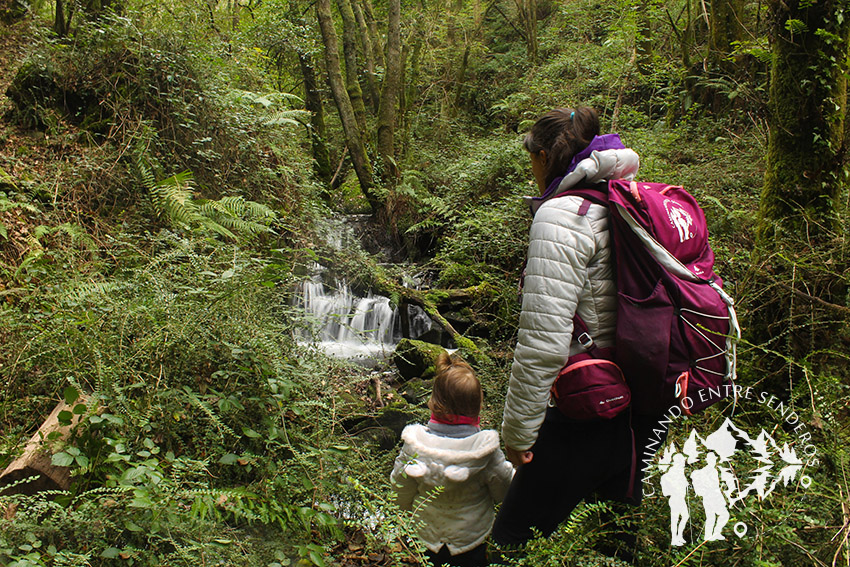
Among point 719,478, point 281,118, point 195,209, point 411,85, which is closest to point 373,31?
point 411,85

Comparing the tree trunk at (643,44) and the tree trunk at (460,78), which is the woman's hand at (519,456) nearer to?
the tree trunk at (643,44)

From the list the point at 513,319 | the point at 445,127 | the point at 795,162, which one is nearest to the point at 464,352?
the point at 513,319

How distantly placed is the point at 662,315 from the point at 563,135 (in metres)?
0.91

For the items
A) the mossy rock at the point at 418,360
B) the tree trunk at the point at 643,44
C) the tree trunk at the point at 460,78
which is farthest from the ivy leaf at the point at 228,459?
the tree trunk at the point at 460,78

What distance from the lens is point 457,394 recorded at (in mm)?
2604

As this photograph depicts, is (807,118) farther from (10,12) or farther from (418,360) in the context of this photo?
(10,12)

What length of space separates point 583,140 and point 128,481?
2.51 m

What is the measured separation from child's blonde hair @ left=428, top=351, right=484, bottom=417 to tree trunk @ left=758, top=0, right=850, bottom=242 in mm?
2738

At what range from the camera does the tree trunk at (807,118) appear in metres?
3.37

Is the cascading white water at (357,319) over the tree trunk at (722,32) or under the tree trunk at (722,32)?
under

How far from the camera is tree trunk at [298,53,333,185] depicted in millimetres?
13165

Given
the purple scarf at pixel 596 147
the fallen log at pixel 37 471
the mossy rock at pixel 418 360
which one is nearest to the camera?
the purple scarf at pixel 596 147

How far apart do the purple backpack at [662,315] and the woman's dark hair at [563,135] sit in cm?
27

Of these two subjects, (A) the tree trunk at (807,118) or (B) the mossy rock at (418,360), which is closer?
(A) the tree trunk at (807,118)
